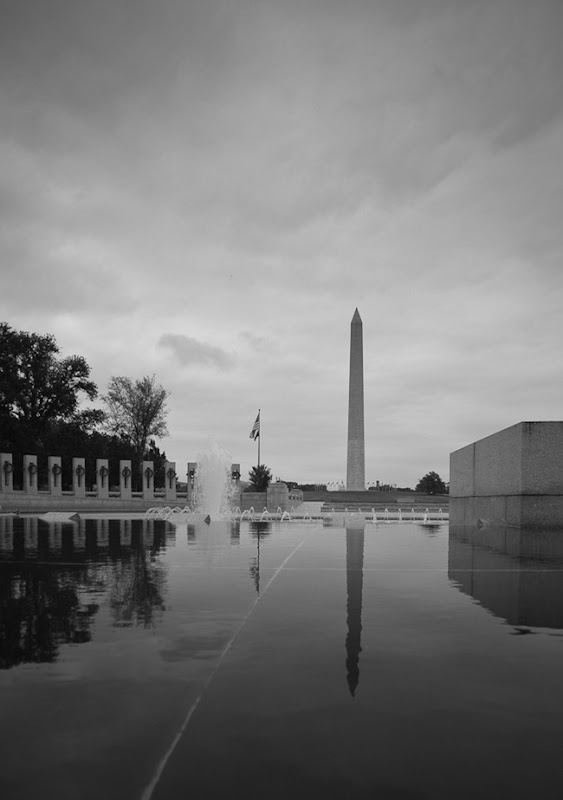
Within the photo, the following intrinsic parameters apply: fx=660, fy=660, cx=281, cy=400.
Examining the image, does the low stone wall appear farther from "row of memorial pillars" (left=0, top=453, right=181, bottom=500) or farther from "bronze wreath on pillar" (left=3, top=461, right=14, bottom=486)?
"bronze wreath on pillar" (left=3, top=461, right=14, bottom=486)

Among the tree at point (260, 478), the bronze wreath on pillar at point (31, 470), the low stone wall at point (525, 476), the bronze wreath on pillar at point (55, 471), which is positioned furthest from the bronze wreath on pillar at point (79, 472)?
the low stone wall at point (525, 476)

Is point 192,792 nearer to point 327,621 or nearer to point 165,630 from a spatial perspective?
point 165,630

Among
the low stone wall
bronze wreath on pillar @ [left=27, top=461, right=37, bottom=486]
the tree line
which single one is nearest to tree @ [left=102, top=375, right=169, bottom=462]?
the tree line

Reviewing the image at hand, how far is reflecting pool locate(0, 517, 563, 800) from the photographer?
98.3 inches

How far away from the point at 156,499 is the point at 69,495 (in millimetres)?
5993

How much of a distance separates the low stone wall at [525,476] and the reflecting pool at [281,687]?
7.09 m

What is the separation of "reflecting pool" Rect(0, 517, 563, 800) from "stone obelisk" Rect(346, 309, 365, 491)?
4616 centimetres

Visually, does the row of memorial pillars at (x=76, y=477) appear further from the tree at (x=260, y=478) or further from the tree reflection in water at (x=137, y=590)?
the tree reflection in water at (x=137, y=590)

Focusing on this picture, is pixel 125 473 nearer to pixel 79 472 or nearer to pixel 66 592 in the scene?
pixel 79 472

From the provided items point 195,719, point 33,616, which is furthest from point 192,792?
point 33,616

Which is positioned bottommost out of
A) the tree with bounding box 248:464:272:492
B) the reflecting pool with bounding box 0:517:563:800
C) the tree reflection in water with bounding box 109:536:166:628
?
the tree with bounding box 248:464:272:492

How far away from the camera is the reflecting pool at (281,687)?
250 centimetres

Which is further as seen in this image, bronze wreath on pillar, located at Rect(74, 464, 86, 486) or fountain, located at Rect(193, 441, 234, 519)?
bronze wreath on pillar, located at Rect(74, 464, 86, 486)

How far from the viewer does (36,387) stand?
5909 centimetres
